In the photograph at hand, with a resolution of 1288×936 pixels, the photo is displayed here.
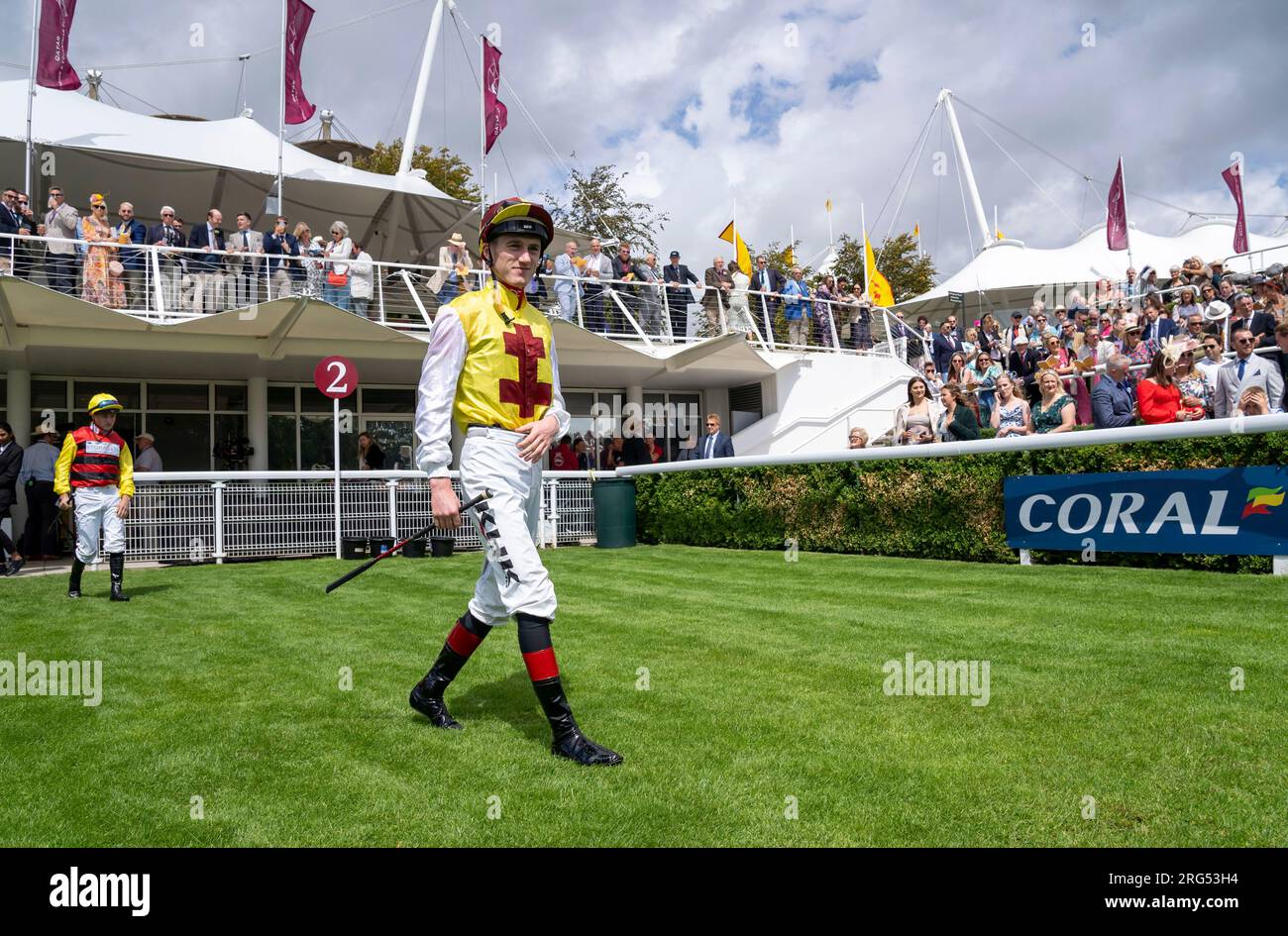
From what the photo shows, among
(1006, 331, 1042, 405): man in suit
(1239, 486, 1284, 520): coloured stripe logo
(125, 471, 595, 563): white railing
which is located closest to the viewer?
(1239, 486, 1284, 520): coloured stripe logo

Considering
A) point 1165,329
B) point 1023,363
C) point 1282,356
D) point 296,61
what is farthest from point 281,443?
point 1282,356

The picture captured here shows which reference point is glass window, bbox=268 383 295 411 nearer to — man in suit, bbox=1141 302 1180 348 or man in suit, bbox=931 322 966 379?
man in suit, bbox=931 322 966 379

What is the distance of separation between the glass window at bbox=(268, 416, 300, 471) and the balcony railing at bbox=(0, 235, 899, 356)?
4.43 m

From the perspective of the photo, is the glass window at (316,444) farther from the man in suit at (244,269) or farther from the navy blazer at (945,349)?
the navy blazer at (945,349)

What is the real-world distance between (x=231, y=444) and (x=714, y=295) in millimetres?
10849

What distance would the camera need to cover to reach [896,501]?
38.5ft

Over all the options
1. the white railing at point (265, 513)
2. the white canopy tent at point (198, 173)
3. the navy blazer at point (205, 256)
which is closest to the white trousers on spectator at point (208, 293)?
the navy blazer at point (205, 256)

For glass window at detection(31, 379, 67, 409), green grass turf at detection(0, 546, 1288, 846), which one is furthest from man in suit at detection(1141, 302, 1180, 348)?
glass window at detection(31, 379, 67, 409)

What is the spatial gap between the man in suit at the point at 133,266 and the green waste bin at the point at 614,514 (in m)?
8.29

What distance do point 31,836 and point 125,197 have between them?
65.1 feet

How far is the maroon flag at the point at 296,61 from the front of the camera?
19.3 meters

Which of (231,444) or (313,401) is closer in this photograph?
(231,444)

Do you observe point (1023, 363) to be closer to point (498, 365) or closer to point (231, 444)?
point (498, 365)

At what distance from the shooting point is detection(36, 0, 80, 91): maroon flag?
691 inches
